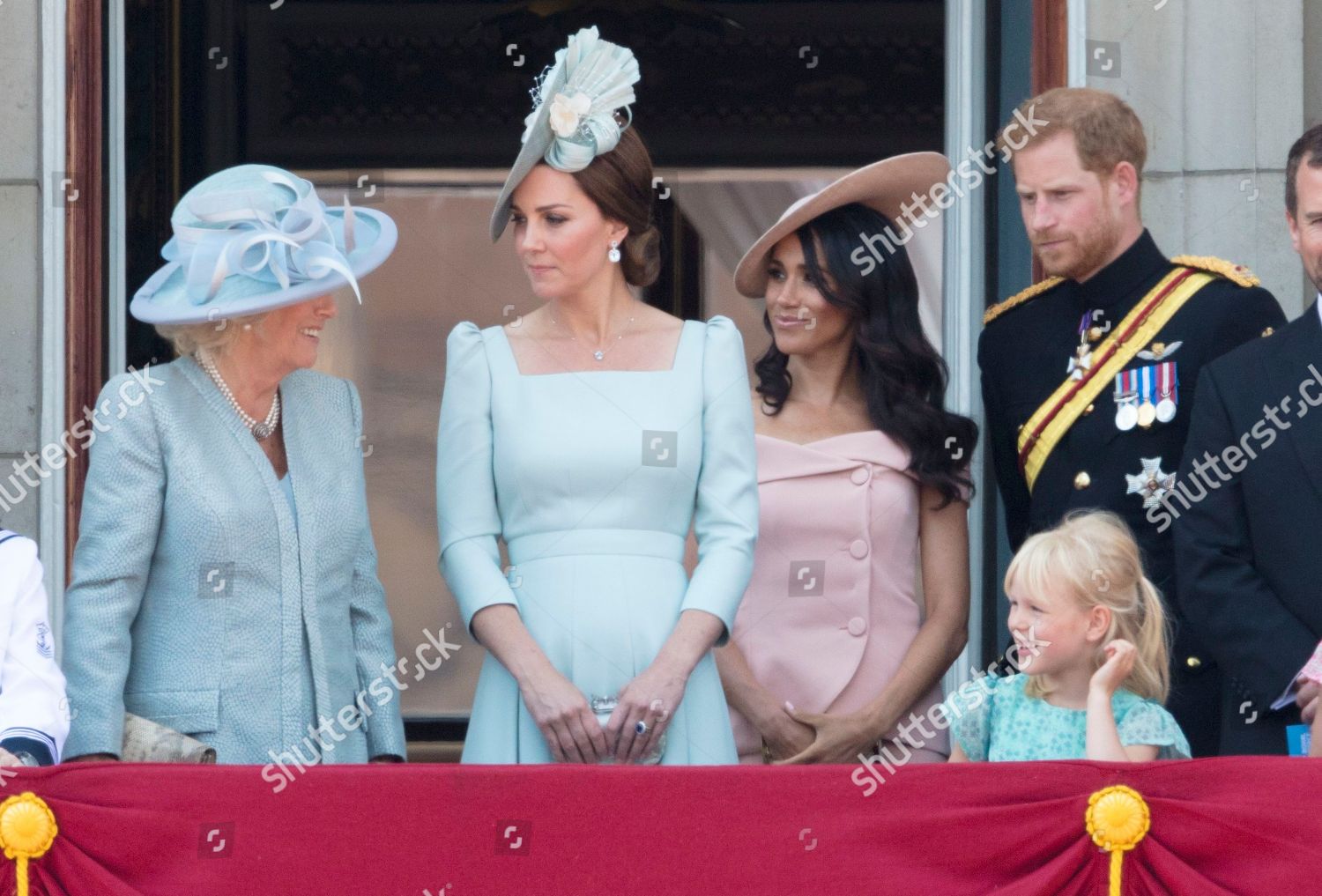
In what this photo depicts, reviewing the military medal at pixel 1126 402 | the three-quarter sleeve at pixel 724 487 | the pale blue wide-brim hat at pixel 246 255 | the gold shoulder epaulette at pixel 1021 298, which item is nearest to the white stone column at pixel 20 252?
the pale blue wide-brim hat at pixel 246 255

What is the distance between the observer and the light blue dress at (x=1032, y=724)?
3.31 metres

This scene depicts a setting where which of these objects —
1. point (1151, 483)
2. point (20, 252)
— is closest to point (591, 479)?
point (1151, 483)

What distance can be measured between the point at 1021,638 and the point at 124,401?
1403mm

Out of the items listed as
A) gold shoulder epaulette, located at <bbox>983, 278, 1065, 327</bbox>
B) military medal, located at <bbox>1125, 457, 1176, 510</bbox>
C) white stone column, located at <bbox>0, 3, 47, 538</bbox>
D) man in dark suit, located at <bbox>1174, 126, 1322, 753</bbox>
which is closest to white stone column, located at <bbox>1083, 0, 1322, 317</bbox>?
gold shoulder epaulette, located at <bbox>983, 278, 1065, 327</bbox>

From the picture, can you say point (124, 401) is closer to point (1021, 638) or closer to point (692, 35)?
point (1021, 638)

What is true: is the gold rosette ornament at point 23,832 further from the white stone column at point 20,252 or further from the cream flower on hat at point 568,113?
the white stone column at point 20,252

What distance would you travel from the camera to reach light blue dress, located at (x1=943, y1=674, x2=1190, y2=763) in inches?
130

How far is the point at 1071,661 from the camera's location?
11.1ft

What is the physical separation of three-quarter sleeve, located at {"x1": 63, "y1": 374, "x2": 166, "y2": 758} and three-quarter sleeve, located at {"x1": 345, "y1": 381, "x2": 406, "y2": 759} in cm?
35

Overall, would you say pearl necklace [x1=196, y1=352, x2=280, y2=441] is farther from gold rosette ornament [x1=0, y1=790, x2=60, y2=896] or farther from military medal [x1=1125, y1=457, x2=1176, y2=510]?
military medal [x1=1125, y1=457, x2=1176, y2=510]

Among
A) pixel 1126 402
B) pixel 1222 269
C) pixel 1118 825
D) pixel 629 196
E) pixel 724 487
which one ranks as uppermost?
pixel 629 196

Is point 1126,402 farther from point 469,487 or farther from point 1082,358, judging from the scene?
point 469,487

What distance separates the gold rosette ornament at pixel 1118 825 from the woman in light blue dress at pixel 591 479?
0.74 metres

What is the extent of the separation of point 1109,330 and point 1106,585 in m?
0.73
